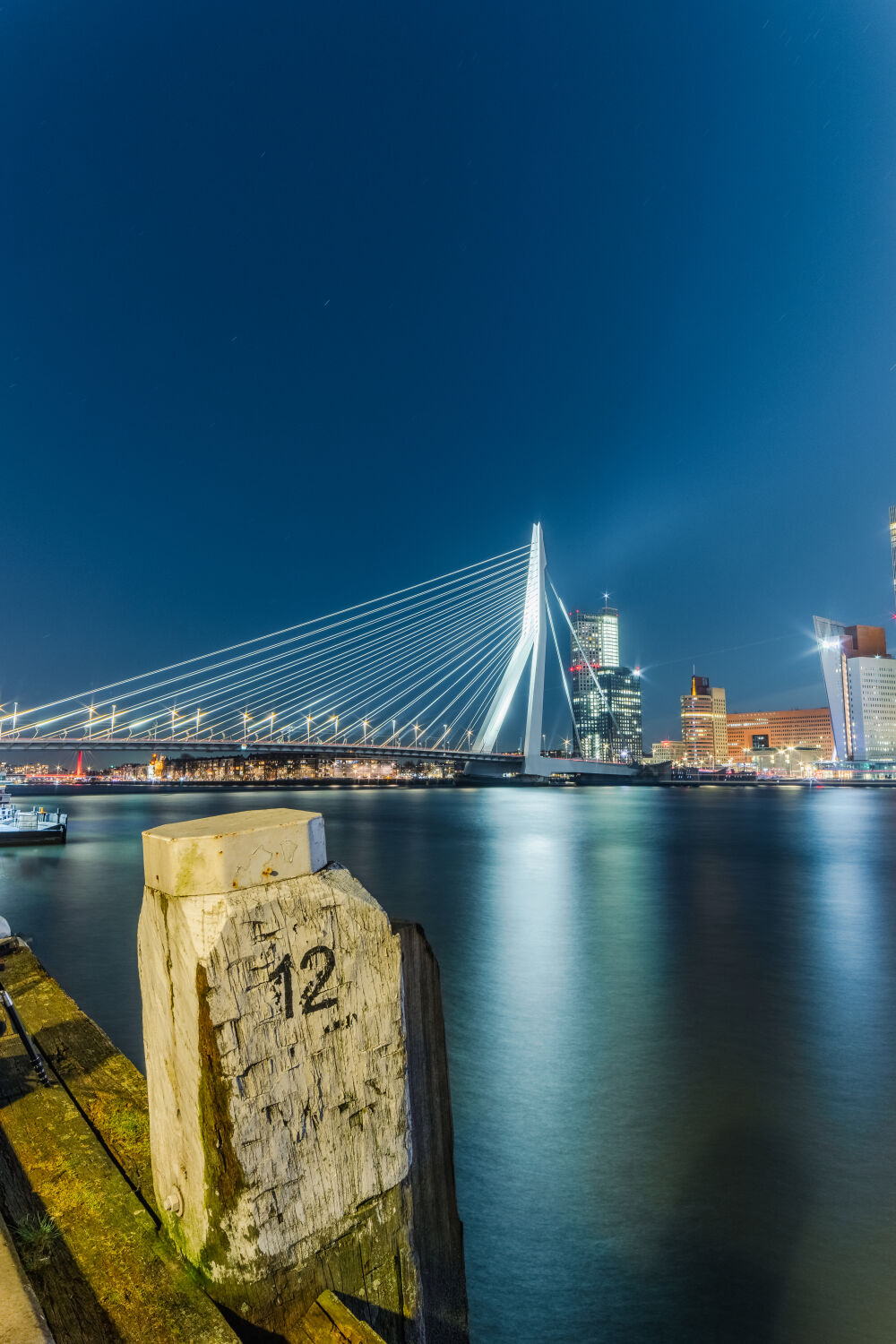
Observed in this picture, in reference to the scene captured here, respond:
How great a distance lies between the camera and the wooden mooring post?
1058mm

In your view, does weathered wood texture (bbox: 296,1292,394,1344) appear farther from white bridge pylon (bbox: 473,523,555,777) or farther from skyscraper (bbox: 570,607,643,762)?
skyscraper (bbox: 570,607,643,762)

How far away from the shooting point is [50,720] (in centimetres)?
5647

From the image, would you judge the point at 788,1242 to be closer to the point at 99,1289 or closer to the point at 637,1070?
the point at 637,1070

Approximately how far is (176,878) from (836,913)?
49.2ft

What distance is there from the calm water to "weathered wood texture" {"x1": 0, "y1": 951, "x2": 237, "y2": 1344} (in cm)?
245

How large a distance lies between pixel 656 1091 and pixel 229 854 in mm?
5522

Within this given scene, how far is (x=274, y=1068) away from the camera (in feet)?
3.61

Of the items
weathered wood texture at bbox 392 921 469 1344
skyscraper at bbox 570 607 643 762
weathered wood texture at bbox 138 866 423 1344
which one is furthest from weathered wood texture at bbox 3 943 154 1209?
skyscraper at bbox 570 607 643 762

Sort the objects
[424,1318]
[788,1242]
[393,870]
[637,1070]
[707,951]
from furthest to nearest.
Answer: [393,870], [707,951], [637,1070], [788,1242], [424,1318]

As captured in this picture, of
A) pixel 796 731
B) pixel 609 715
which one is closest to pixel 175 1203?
pixel 609 715

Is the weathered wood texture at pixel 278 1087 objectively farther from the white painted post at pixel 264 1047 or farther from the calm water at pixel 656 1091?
the calm water at pixel 656 1091

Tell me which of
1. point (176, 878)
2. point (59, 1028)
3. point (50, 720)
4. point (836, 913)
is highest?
point (50, 720)

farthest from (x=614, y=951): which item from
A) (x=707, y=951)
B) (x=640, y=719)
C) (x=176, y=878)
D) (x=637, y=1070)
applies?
(x=640, y=719)

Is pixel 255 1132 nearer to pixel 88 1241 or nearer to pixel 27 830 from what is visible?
pixel 88 1241
